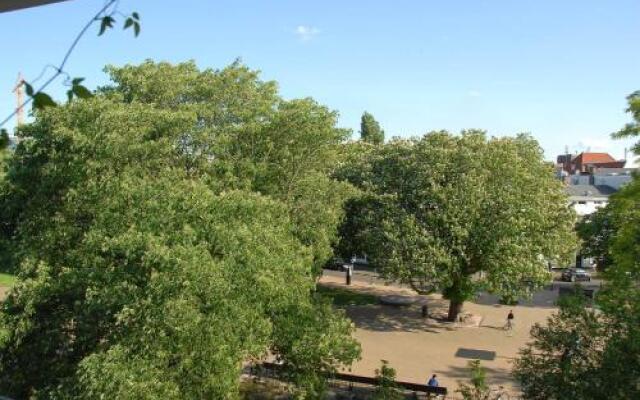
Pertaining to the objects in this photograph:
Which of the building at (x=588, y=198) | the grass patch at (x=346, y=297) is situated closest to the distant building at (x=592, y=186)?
the building at (x=588, y=198)

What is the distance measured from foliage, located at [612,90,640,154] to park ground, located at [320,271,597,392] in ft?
37.7

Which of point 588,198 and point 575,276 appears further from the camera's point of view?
point 588,198

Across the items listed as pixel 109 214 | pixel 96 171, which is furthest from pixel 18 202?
pixel 109 214

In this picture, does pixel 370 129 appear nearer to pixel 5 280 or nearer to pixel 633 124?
pixel 5 280

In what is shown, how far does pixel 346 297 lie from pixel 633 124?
26767mm

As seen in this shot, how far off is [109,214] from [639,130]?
1479cm

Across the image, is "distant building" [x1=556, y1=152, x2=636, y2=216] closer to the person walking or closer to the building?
the building

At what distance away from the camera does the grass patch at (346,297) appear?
128 ft

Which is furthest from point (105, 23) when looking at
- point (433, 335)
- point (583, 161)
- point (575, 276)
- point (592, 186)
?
point (583, 161)

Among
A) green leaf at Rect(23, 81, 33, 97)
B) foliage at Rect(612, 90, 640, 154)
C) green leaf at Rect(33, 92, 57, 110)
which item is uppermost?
foliage at Rect(612, 90, 640, 154)

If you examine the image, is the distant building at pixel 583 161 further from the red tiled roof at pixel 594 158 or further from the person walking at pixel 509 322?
the person walking at pixel 509 322

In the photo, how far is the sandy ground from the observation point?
26.0 m

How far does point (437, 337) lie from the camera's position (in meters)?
31.5

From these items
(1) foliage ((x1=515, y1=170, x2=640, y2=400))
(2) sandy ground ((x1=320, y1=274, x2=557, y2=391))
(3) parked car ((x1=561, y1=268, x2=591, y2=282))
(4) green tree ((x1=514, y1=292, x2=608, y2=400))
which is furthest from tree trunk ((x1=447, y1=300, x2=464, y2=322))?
(3) parked car ((x1=561, y1=268, x2=591, y2=282))
